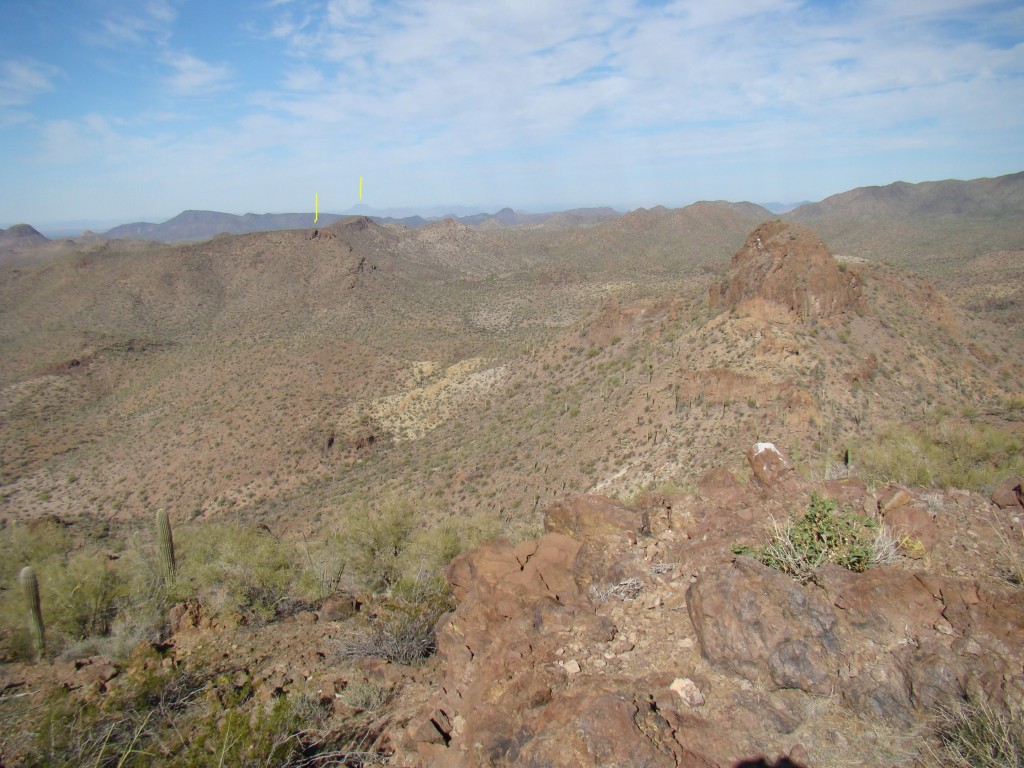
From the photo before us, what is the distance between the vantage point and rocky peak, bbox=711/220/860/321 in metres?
23.3

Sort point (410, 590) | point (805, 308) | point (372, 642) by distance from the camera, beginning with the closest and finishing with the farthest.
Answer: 1. point (372, 642)
2. point (410, 590)
3. point (805, 308)

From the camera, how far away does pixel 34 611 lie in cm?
992

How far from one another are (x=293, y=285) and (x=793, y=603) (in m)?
77.0

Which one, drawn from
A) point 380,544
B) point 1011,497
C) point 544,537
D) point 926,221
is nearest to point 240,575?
point 380,544

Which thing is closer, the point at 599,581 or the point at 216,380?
the point at 599,581

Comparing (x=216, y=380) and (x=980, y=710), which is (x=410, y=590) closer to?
(x=980, y=710)

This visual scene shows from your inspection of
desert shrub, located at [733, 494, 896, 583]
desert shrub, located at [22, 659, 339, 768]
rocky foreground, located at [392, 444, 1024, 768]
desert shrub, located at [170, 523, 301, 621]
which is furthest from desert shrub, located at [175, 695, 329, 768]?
desert shrub, located at [733, 494, 896, 583]

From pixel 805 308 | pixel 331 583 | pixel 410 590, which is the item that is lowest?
pixel 331 583

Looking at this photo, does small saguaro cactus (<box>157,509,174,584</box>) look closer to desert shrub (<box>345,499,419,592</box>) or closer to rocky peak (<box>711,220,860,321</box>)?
desert shrub (<box>345,499,419,592</box>)

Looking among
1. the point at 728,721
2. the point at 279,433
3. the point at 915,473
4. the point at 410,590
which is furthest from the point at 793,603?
the point at 279,433

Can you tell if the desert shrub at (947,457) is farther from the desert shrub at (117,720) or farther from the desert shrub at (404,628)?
the desert shrub at (117,720)

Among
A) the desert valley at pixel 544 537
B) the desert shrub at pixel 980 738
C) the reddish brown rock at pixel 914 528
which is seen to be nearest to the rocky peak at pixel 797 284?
the desert valley at pixel 544 537

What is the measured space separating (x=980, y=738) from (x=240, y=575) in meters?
12.8

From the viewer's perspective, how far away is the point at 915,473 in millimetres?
10797
